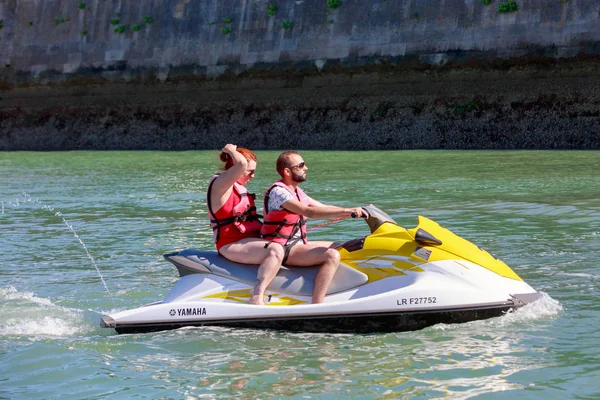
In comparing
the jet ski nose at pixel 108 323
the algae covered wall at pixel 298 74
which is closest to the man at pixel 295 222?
the jet ski nose at pixel 108 323

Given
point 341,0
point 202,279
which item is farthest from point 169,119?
point 202,279

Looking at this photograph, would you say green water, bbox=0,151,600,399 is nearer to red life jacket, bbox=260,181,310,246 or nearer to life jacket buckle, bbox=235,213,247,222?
red life jacket, bbox=260,181,310,246

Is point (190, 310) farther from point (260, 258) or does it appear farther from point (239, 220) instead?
point (239, 220)

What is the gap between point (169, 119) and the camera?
30.0 m

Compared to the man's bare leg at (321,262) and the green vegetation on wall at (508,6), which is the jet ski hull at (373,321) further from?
the green vegetation on wall at (508,6)

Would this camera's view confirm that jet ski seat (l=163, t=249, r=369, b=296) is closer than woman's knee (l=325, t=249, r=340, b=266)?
No

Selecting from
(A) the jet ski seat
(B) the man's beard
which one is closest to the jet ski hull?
(A) the jet ski seat

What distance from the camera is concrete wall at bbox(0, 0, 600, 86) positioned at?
24.2 meters

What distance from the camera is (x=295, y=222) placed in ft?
22.5

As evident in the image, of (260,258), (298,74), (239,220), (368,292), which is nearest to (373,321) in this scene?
(368,292)

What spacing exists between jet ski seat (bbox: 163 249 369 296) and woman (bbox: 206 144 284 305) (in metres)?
0.06

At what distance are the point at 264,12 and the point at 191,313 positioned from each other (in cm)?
2356

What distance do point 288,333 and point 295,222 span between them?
709mm

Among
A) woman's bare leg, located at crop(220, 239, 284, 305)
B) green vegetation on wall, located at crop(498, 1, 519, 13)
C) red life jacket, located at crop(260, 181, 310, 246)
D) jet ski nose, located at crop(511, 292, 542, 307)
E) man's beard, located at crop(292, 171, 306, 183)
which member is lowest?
jet ski nose, located at crop(511, 292, 542, 307)
